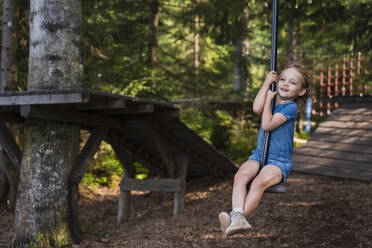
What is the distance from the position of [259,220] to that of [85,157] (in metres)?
3.63

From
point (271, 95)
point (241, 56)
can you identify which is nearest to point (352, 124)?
point (241, 56)

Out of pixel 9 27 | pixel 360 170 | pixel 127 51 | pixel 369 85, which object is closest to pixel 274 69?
pixel 360 170

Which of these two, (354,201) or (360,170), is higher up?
(360,170)

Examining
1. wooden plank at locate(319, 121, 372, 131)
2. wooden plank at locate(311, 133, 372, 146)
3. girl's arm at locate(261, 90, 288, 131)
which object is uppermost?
girl's arm at locate(261, 90, 288, 131)

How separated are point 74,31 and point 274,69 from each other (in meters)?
4.83

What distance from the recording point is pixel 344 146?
28.6ft

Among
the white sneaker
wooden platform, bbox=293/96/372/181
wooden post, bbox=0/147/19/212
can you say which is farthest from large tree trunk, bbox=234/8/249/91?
the white sneaker

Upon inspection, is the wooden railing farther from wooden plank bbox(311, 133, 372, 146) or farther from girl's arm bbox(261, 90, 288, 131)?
girl's arm bbox(261, 90, 288, 131)

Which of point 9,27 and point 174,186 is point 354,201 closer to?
point 174,186

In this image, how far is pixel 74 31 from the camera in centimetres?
705

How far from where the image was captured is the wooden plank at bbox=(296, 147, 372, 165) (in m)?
8.28

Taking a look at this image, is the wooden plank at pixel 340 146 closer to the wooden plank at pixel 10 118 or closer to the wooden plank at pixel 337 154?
the wooden plank at pixel 337 154

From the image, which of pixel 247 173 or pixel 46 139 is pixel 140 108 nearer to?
pixel 46 139

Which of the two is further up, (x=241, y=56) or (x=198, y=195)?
(x=241, y=56)
